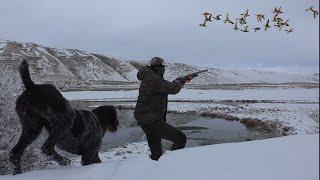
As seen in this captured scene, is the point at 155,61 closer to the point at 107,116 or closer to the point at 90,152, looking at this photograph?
the point at 107,116

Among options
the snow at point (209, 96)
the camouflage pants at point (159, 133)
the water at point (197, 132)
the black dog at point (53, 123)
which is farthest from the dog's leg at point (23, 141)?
the snow at point (209, 96)

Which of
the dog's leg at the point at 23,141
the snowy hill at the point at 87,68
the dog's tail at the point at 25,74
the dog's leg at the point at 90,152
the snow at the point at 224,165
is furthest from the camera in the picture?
the snowy hill at the point at 87,68

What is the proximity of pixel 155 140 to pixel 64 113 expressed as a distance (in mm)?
1405

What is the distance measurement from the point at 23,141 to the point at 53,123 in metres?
0.67

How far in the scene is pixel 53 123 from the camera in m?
6.73

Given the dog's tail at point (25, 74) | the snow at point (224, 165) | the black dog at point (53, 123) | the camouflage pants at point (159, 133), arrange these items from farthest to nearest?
the camouflage pants at point (159, 133)
the black dog at point (53, 123)
the dog's tail at point (25, 74)
the snow at point (224, 165)

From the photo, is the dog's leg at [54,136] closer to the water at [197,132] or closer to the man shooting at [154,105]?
the man shooting at [154,105]

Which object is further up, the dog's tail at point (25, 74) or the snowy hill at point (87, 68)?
the dog's tail at point (25, 74)

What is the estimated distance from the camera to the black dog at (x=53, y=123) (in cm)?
658

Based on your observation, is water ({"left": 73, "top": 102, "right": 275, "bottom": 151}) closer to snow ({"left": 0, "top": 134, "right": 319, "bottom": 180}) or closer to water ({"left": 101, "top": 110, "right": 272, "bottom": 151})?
water ({"left": 101, "top": 110, "right": 272, "bottom": 151})

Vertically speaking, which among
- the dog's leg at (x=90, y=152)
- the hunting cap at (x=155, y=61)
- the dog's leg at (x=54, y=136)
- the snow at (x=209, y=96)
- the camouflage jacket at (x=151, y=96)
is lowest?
the snow at (x=209, y=96)

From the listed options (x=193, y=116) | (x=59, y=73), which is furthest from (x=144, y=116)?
(x=59, y=73)

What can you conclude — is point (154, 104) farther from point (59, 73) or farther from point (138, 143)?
point (59, 73)

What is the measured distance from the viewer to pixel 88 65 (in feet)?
360
